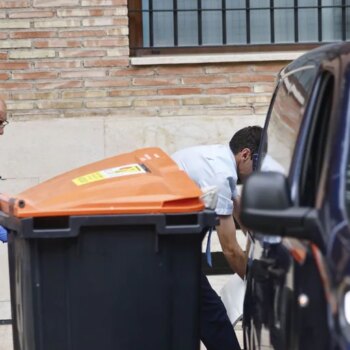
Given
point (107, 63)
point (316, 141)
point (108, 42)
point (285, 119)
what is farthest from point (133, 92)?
point (316, 141)

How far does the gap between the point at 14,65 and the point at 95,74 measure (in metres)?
0.64

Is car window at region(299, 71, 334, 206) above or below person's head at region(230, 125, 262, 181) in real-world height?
above

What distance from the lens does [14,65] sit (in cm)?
905

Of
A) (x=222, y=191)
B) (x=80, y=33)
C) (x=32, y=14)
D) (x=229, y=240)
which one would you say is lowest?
(x=229, y=240)

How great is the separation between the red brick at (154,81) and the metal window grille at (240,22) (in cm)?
36

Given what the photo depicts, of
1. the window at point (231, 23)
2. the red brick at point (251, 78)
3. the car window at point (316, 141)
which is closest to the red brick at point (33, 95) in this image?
the window at point (231, 23)

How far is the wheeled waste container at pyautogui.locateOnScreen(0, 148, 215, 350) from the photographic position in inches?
167

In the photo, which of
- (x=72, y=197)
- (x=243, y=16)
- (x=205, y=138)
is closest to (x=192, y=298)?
(x=72, y=197)

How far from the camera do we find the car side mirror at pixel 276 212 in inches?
128

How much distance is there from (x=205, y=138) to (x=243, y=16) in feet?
3.64

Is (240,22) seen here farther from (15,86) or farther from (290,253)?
(290,253)

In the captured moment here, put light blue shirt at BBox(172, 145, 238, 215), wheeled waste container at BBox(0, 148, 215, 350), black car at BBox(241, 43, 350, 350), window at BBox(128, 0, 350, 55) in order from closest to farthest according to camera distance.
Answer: black car at BBox(241, 43, 350, 350) → wheeled waste container at BBox(0, 148, 215, 350) → light blue shirt at BBox(172, 145, 238, 215) → window at BBox(128, 0, 350, 55)

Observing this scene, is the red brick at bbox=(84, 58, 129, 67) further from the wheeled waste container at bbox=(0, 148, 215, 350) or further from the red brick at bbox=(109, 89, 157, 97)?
the wheeled waste container at bbox=(0, 148, 215, 350)

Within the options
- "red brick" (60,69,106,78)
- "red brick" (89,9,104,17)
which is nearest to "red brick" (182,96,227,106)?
"red brick" (60,69,106,78)
